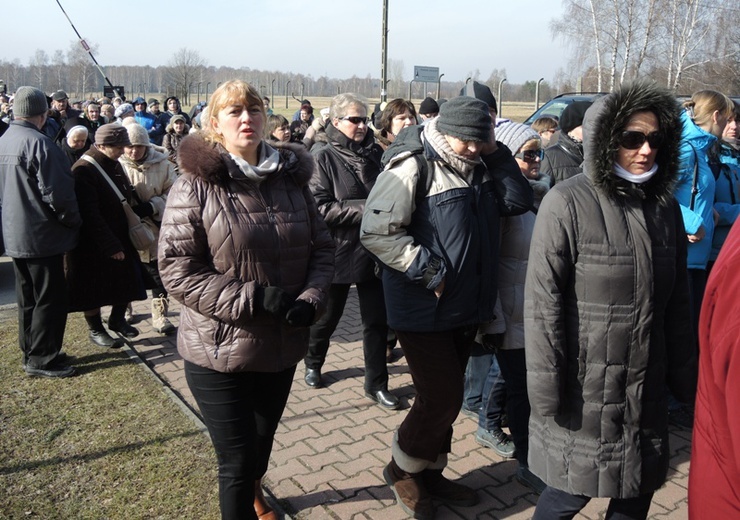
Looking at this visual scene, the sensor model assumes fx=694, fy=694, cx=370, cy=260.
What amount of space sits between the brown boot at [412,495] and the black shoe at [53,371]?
9.76 feet

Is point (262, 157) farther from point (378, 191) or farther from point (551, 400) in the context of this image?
point (551, 400)

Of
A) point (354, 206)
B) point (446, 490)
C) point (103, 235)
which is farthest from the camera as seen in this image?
point (103, 235)

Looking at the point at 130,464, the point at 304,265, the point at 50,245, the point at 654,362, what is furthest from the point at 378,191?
the point at 50,245

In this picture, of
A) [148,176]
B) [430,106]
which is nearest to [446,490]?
[148,176]

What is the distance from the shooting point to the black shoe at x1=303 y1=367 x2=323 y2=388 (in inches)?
199

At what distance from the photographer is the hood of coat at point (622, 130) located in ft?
8.20

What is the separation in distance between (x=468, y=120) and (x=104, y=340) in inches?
159

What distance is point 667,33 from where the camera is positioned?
31172mm

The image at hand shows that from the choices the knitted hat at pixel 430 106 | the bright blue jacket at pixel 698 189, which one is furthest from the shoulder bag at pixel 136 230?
the bright blue jacket at pixel 698 189

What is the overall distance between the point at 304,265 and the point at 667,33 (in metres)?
32.9

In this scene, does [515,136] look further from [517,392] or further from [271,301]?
[271,301]

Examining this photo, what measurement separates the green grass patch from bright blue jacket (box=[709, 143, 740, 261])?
12.0 feet

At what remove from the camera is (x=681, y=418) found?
15.2 ft

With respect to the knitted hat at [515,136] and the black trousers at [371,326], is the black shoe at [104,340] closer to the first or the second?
the black trousers at [371,326]
